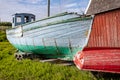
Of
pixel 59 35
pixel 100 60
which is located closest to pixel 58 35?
pixel 59 35

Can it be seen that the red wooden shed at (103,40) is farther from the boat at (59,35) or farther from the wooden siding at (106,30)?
the boat at (59,35)

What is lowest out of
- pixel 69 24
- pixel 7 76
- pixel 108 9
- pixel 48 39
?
pixel 7 76

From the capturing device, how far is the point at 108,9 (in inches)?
333

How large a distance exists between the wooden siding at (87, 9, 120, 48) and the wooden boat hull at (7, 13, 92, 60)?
67 centimetres

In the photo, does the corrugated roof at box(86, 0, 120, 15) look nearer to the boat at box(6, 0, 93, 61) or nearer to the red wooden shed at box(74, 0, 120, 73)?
the red wooden shed at box(74, 0, 120, 73)

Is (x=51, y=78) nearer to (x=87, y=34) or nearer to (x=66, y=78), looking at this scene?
(x=66, y=78)

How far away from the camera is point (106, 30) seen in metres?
8.76

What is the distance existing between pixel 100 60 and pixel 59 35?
12.0 ft

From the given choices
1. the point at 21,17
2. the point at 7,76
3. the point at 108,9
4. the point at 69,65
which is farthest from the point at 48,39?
the point at 21,17

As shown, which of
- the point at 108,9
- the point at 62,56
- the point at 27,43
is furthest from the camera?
the point at 27,43

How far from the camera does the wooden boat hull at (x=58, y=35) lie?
34.3ft

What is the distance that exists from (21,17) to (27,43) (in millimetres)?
3226

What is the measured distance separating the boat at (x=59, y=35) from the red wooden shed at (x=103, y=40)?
0.67 metres

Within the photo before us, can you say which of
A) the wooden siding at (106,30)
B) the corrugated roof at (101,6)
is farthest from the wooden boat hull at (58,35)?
the corrugated roof at (101,6)
